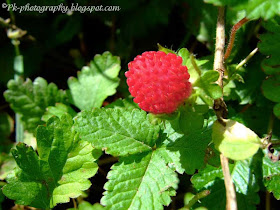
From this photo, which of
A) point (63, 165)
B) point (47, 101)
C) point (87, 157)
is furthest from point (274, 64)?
point (47, 101)

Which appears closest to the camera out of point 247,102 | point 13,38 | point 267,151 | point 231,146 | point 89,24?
point 231,146

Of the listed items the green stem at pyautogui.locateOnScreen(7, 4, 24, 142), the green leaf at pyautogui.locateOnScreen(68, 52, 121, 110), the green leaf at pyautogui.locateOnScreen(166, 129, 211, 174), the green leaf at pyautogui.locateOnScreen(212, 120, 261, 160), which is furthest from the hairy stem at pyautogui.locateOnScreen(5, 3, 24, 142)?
the green leaf at pyautogui.locateOnScreen(212, 120, 261, 160)

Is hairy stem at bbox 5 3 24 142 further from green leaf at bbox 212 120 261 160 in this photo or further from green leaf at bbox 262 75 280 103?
green leaf at bbox 262 75 280 103

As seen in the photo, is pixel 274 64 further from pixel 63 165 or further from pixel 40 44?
pixel 40 44

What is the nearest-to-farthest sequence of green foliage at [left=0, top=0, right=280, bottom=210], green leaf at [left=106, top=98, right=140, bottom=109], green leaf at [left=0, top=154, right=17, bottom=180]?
green foliage at [left=0, top=0, right=280, bottom=210] → green leaf at [left=106, top=98, right=140, bottom=109] → green leaf at [left=0, top=154, right=17, bottom=180]

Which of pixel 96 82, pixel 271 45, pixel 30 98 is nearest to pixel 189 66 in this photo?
pixel 271 45

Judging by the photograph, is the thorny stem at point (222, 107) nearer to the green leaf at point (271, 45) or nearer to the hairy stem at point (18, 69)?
the green leaf at point (271, 45)
